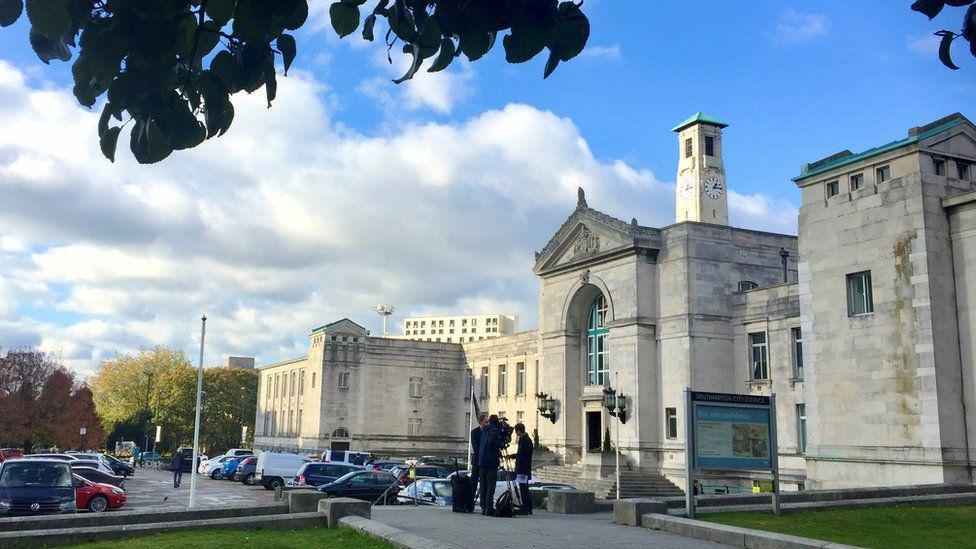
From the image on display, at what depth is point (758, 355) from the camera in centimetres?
4100

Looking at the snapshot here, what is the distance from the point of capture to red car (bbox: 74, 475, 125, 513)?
29891 mm

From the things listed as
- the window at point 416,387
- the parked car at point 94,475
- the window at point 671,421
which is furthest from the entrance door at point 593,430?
the parked car at point 94,475

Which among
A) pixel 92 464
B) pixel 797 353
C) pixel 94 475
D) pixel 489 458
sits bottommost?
pixel 94 475

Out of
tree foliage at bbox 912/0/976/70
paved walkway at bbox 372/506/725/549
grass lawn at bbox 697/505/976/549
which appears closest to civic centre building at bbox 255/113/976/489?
grass lawn at bbox 697/505/976/549

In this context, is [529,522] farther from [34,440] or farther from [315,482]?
[34,440]

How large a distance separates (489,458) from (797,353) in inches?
1035

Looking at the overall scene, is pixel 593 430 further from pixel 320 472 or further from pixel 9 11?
pixel 9 11

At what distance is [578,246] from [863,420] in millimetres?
23580

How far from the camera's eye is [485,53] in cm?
487

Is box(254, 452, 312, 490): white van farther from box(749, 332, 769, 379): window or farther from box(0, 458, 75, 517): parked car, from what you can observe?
box(749, 332, 769, 379): window

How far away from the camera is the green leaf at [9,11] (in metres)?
4.20

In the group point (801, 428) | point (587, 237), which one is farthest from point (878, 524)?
point (587, 237)

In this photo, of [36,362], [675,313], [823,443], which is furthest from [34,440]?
[823,443]

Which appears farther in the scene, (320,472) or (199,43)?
(320,472)
